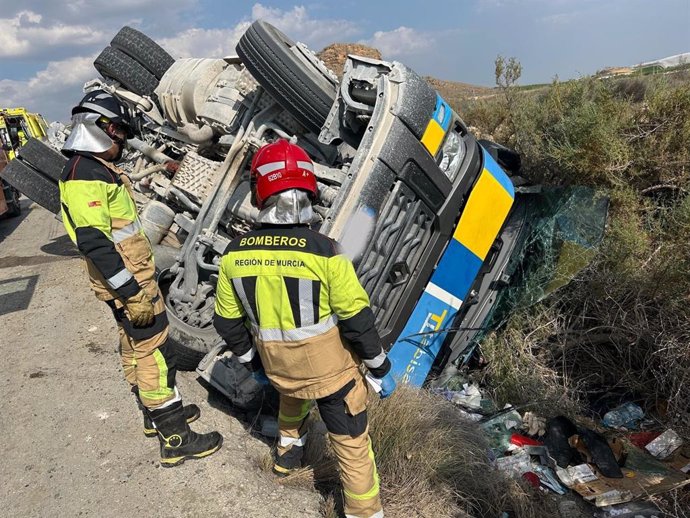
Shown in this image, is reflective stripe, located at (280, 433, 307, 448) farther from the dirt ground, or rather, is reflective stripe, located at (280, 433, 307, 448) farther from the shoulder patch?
the shoulder patch

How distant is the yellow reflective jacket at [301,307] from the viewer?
6.19 ft

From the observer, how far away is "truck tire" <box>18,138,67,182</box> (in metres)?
5.00

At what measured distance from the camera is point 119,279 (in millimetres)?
2318

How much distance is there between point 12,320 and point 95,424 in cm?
208

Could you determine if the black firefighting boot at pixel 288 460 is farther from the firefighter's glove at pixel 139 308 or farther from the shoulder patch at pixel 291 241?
the shoulder patch at pixel 291 241

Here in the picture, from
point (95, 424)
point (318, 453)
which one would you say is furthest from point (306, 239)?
point (95, 424)

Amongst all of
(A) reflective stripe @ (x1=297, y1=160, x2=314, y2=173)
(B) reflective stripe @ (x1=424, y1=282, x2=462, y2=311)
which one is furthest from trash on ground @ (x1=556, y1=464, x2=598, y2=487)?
(A) reflective stripe @ (x1=297, y1=160, x2=314, y2=173)

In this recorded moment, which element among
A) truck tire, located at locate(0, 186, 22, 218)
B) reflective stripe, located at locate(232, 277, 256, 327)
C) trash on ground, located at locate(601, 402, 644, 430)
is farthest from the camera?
truck tire, located at locate(0, 186, 22, 218)

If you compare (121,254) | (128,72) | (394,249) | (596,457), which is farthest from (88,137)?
(596,457)

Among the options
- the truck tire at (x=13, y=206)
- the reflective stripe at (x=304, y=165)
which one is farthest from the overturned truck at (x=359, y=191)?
the truck tire at (x=13, y=206)

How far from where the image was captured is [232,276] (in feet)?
6.63

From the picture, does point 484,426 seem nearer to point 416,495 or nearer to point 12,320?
point 416,495

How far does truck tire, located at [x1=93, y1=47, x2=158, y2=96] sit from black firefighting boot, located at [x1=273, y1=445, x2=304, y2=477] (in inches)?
155

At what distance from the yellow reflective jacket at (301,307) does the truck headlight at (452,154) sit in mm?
1356
